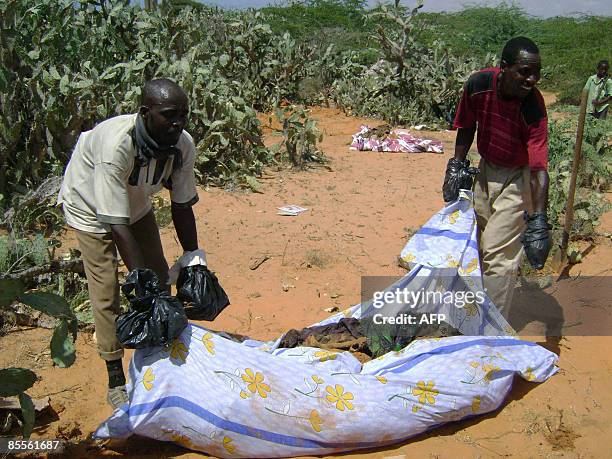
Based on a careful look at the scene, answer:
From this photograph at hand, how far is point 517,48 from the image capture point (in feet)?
9.00

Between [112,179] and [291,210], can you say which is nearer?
[112,179]

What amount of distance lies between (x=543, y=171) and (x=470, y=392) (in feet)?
3.61

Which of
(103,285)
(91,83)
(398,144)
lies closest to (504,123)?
(103,285)

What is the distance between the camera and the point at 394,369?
2678 mm

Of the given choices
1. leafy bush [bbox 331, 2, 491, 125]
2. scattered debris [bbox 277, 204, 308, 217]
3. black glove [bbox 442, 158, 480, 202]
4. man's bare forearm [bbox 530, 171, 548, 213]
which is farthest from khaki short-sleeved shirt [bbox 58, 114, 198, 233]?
leafy bush [bbox 331, 2, 491, 125]

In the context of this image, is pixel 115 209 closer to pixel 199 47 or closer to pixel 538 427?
pixel 538 427

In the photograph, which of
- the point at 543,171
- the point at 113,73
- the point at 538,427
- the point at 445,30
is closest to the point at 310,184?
the point at 113,73

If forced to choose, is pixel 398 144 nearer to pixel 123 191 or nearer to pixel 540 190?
pixel 540 190

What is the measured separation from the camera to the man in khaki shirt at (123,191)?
2.26 metres

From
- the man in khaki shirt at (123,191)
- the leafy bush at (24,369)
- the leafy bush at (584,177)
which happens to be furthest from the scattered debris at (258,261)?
the leafy bush at (584,177)

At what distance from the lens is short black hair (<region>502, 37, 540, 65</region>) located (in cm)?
273

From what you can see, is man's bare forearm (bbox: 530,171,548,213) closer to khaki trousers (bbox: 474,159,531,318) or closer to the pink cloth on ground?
khaki trousers (bbox: 474,159,531,318)

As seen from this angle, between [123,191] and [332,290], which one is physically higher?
[123,191]

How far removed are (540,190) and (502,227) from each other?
0.34 m
